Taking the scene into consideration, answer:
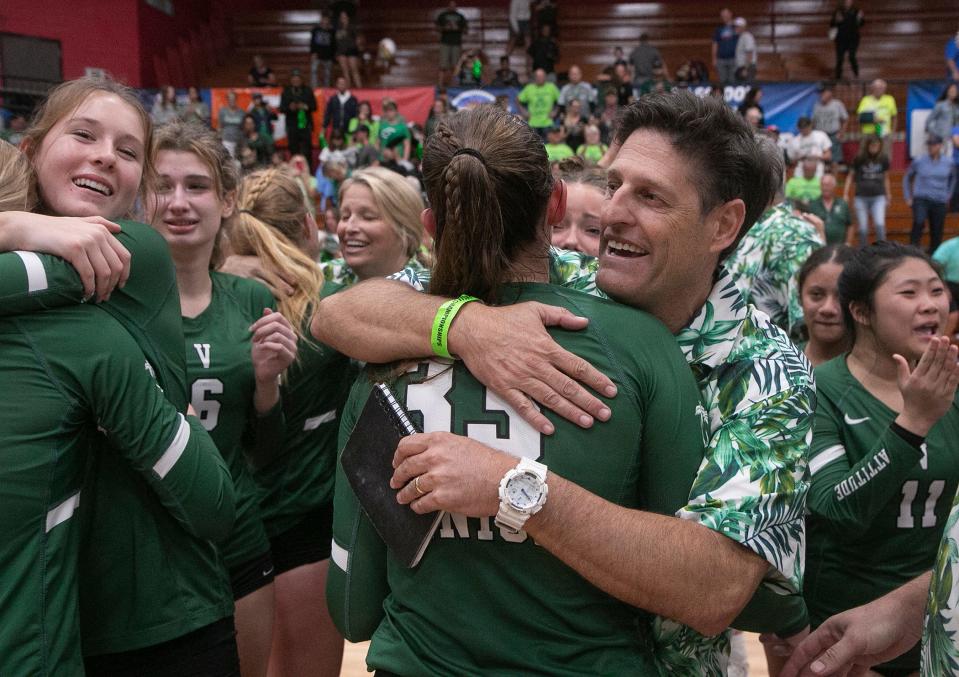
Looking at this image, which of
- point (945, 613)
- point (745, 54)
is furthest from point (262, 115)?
point (945, 613)

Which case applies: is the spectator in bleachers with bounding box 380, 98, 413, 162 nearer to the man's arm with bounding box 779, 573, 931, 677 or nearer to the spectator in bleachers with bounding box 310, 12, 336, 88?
the spectator in bleachers with bounding box 310, 12, 336, 88

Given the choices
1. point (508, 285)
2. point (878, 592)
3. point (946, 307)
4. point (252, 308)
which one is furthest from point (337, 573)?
point (946, 307)

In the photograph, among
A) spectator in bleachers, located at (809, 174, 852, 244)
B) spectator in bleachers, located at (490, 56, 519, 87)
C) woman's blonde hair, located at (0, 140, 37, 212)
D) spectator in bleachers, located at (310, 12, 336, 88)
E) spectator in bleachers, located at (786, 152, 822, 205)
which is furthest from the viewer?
spectator in bleachers, located at (310, 12, 336, 88)

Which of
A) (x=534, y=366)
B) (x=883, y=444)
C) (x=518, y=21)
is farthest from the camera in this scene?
(x=518, y=21)

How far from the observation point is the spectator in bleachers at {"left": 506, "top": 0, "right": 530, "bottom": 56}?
18.0 m

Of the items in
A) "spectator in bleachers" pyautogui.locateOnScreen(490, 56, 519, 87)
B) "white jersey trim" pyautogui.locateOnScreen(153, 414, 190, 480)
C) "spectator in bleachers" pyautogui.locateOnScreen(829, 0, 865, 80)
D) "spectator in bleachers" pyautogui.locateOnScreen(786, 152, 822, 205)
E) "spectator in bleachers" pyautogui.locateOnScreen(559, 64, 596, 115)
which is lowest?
"white jersey trim" pyautogui.locateOnScreen(153, 414, 190, 480)

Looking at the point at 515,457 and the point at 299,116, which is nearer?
the point at 515,457

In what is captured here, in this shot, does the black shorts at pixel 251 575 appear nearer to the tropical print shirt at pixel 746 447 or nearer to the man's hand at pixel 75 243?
the man's hand at pixel 75 243

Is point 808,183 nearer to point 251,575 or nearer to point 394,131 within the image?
point 394,131

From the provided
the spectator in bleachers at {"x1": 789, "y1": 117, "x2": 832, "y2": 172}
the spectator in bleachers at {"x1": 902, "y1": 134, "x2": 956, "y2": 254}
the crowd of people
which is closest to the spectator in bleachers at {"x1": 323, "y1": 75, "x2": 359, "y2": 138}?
the spectator in bleachers at {"x1": 789, "y1": 117, "x2": 832, "y2": 172}

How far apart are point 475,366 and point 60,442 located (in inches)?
27.3

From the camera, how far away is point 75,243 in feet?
4.75

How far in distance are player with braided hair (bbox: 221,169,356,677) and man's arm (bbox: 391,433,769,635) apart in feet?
4.63

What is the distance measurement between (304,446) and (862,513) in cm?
148
